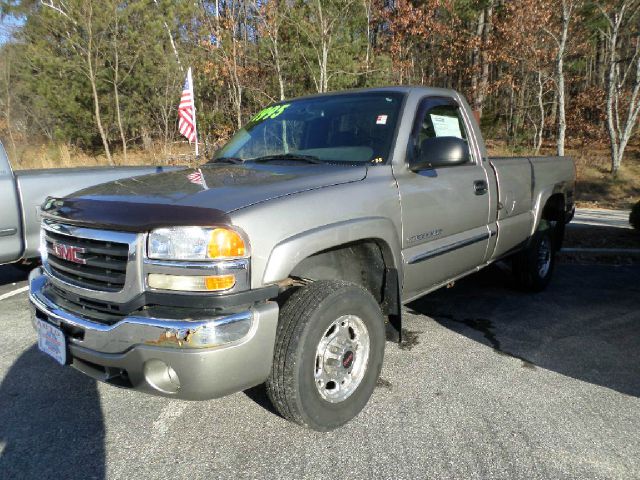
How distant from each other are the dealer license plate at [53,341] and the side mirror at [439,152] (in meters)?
2.25

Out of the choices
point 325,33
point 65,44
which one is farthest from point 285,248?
point 65,44

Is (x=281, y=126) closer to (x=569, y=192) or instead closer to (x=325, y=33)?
(x=569, y=192)

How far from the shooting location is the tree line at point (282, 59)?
15695 millimetres

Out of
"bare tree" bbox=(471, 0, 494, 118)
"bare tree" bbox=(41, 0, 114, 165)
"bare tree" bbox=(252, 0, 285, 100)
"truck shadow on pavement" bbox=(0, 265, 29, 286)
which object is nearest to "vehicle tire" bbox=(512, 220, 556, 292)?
"truck shadow on pavement" bbox=(0, 265, 29, 286)

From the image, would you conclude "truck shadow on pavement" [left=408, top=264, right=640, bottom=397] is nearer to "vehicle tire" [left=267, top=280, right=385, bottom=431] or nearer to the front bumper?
"vehicle tire" [left=267, top=280, right=385, bottom=431]

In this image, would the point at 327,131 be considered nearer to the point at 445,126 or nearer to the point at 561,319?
the point at 445,126

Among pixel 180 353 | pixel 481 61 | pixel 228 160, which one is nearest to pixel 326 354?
pixel 180 353

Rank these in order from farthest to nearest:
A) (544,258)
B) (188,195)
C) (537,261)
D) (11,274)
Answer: (11,274), (544,258), (537,261), (188,195)

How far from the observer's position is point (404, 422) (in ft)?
9.07

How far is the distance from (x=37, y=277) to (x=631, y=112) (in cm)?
1905

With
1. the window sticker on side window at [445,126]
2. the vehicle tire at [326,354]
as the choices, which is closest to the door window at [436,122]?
the window sticker on side window at [445,126]

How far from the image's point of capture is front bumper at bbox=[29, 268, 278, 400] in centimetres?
210

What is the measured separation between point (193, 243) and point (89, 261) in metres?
0.61

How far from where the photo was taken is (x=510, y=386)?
3170 mm
